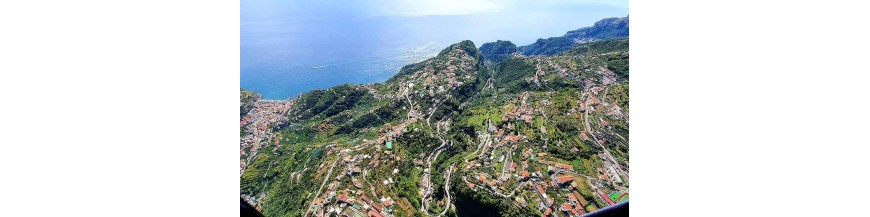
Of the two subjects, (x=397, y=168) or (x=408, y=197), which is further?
(x=397, y=168)

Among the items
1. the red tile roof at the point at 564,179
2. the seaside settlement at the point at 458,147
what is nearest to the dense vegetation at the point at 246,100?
the seaside settlement at the point at 458,147

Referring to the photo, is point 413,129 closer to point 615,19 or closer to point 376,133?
point 376,133

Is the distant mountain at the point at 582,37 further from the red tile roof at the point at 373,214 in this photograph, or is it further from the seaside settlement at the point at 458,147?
the red tile roof at the point at 373,214

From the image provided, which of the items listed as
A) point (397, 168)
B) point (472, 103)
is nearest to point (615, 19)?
point (472, 103)

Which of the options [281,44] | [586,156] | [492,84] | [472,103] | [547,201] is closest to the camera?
[547,201]

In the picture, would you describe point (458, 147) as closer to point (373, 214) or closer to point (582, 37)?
point (373, 214)

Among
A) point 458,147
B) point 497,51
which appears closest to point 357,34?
point 497,51

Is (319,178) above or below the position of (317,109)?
below

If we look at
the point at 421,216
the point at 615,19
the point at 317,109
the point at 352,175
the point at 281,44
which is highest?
the point at 615,19

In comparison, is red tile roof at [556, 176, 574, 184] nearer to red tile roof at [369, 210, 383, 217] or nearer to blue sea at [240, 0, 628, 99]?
red tile roof at [369, 210, 383, 217]
